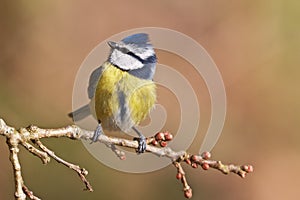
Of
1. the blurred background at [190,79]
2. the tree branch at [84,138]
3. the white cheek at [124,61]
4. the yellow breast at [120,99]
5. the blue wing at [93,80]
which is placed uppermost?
the blurred background at [190,79]

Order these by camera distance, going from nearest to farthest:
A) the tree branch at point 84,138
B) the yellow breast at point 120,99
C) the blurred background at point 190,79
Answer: the tree branch at point 84,138
the yellow breast at point 120,99
the blurred background at point 190,79

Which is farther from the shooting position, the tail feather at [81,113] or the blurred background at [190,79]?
the blurred background at [190,79]

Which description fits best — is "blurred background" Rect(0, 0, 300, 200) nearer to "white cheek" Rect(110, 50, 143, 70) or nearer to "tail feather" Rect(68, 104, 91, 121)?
"tail feather" Rect(68, 104, 91, 121)

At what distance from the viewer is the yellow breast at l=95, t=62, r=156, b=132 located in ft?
6.26

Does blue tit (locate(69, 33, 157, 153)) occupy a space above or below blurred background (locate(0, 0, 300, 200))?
below

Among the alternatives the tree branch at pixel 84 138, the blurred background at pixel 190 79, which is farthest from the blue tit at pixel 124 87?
the blurred background at pixel 190 79

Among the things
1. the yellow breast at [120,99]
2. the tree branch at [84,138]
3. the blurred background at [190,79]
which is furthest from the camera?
the blurred background at [190,79]

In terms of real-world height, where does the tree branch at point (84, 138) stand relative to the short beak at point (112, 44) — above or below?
below

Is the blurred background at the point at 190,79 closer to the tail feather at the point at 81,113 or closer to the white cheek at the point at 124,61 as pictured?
the tail feather at the point at 81,113

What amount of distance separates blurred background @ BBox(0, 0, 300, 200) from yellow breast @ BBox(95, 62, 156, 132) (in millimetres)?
2062

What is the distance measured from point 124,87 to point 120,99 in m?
0.04

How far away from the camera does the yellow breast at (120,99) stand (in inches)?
75.2

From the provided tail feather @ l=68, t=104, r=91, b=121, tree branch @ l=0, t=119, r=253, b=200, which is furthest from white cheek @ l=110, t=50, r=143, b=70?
tree branch @ l=0, t=119, r=253, b=200

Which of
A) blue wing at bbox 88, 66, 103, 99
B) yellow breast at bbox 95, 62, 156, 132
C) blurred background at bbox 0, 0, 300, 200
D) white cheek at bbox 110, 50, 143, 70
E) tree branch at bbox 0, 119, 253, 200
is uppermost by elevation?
blurred background at bbox 0, 0, 300, 200
